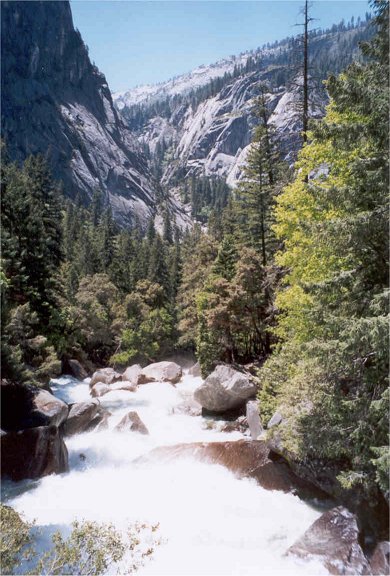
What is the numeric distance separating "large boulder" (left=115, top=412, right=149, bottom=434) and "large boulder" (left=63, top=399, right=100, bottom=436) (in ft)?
5.68

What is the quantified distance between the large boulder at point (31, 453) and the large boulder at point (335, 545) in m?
10.3

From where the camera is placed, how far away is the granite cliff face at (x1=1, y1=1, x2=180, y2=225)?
422ft

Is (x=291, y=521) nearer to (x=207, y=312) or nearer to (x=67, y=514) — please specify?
(x=67, y=514)

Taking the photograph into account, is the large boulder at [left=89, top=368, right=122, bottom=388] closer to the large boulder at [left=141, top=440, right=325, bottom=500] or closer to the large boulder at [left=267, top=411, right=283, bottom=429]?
Answer: the large boulder at [left=141, top=440, right=325, bottom=500]

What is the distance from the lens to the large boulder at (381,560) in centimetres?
911

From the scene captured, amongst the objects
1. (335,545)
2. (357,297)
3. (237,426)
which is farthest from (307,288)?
(237,426)

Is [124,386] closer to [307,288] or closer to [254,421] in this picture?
[254,421]

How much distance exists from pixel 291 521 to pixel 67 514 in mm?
7590

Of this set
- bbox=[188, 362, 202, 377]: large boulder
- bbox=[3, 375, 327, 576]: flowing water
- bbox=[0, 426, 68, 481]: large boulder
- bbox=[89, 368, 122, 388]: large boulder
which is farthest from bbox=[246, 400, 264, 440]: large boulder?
bbox=[89, 368, 122, 388]: large boulder

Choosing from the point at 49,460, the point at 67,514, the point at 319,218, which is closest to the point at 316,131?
the point at 319,218

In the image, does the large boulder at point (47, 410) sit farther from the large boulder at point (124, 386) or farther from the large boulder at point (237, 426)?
the large boulder at point (124, 386)

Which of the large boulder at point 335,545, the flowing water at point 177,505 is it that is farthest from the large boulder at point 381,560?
the flowing water at point 177,505

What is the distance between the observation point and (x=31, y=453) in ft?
52.2

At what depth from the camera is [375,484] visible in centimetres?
971
